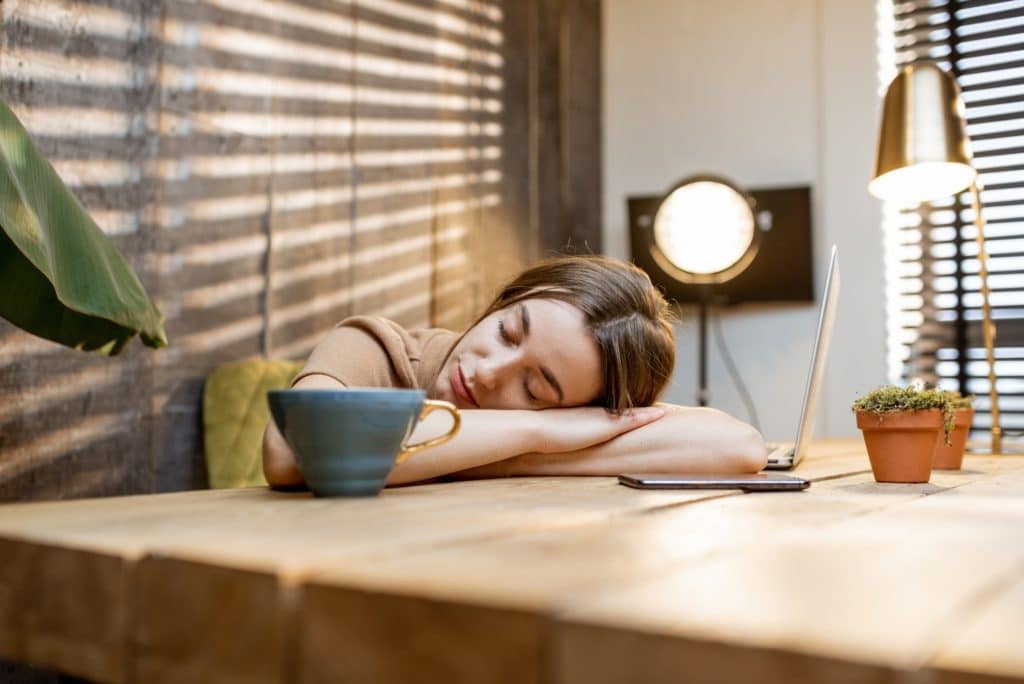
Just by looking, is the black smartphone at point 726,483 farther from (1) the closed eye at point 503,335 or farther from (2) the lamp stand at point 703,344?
(2) the lamp stand at point 703,344

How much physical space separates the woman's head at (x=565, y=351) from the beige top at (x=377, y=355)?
7 cm

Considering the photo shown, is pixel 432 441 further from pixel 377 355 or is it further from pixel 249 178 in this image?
pixel 249 178

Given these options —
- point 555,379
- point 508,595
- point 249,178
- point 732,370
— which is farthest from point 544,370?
point 732,370

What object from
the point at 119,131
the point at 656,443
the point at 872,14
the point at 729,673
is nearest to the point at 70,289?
the point at 656,443

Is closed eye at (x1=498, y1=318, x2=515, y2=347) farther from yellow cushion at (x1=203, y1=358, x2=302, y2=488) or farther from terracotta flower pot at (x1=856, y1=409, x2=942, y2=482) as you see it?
yellow cushion at (x1=203, y1=358, x2=302, y2=488)

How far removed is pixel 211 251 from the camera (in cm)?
210

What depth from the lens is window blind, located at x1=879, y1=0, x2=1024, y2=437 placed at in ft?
9.95

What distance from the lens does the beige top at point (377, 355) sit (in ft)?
3.92

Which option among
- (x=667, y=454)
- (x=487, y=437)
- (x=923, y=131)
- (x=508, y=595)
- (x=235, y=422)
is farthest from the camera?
(x=235, y=422)

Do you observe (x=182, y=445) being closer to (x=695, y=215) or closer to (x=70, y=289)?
(x=70, y=289)

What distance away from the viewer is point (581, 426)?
113 cm

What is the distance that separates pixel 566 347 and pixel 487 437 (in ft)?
0.77

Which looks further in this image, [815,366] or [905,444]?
[815,366]

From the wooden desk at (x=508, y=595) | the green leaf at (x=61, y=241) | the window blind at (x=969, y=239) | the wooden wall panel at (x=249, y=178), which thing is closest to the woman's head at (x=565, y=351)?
the green leaf at (x=61, y=241)
